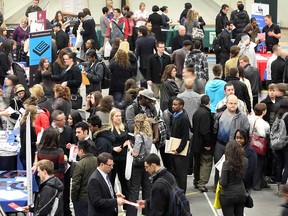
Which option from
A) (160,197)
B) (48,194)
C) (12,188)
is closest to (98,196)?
(48,194)

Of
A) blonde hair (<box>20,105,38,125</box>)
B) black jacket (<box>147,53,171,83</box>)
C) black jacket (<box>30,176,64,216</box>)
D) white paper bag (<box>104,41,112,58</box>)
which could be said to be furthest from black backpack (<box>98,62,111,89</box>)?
black jacket (<box>30,176,64,216</box>)

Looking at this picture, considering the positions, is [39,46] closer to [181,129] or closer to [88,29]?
[88,29]

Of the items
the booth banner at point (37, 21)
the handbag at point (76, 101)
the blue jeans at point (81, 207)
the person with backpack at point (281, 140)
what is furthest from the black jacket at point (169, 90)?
the blue jeans at point (81, 207)

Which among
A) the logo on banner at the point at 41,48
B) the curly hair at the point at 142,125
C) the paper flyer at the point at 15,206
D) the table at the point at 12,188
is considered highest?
the logo on banner at the point at 41,48

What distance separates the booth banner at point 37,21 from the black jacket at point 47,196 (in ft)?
27.8

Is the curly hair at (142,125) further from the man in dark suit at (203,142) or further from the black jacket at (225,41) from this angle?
the black jacket at (225,41)

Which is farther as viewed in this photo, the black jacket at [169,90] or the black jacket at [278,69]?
the black jacket at [278,69]

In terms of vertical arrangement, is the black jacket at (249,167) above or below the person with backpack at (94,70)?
below

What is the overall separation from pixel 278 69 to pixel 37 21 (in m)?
5.21

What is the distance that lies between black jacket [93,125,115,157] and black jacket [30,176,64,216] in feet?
5.72

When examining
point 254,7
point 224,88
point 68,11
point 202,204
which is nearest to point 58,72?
point 224,88

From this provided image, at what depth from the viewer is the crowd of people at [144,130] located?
1100 cm

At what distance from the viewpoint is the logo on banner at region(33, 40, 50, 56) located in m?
18.0

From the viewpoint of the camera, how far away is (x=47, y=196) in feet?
34.9
